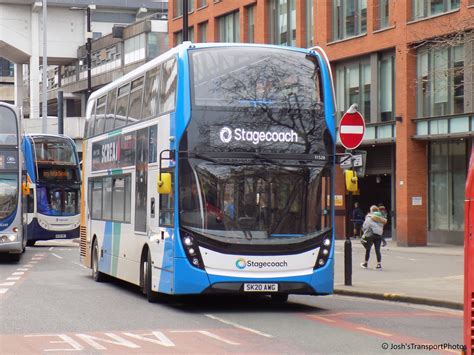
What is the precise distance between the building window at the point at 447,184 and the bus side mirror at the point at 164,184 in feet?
89.7

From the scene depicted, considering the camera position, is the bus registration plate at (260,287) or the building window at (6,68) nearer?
the bus registration plate at (260,287)

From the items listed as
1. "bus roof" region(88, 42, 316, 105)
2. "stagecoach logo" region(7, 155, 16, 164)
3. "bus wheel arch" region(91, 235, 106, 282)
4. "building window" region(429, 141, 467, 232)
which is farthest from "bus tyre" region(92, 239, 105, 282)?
"building window" region(429, 141, 467, 232)

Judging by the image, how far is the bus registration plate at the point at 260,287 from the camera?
1560 centimetres

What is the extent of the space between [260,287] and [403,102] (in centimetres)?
2736

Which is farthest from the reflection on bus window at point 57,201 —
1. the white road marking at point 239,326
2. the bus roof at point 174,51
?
the white road marking at point 239,326

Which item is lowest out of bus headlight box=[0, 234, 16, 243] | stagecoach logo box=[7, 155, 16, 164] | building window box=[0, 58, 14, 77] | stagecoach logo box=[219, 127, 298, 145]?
bus headlight box=[0, 234, 16, 243]

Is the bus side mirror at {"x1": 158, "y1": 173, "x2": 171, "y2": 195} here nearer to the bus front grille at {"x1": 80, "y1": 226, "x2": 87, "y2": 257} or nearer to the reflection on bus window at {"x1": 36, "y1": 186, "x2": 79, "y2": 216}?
the bus front grille at {"x1": 80, "y1": 226, "x2": 87, "y2": 257}

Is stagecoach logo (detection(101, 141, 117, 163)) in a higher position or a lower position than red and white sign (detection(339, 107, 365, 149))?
lower

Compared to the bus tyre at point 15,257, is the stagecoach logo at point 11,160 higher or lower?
higher

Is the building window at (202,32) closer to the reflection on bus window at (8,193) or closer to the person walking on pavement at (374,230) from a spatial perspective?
the reflection on bus window at (8,193)

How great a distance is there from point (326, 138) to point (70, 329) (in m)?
5.22

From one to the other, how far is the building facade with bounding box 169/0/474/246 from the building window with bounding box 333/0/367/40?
1.7 inches

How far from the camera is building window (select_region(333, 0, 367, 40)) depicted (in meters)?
44.8

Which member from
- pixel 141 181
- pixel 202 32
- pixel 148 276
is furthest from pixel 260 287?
pixel 202 32
